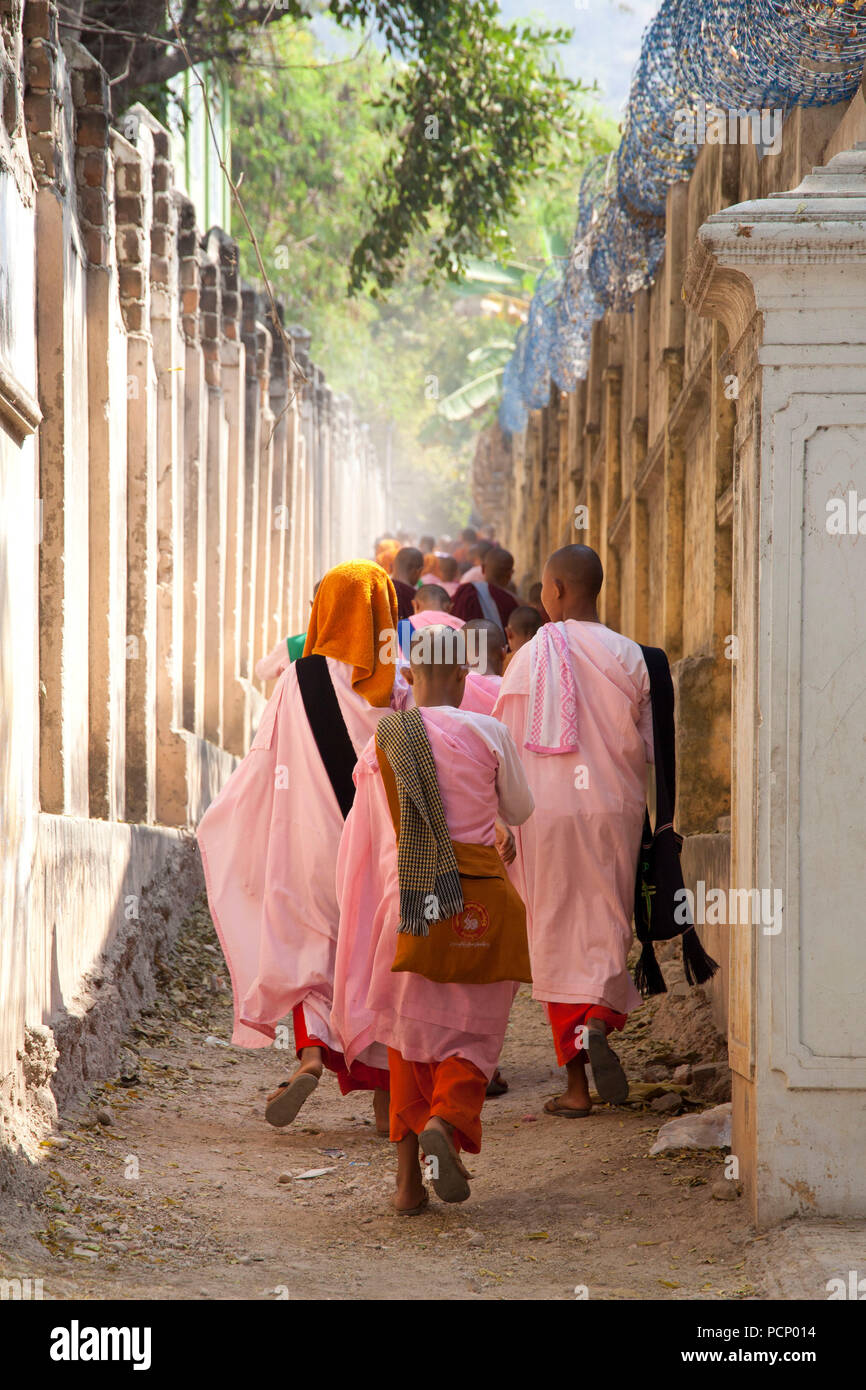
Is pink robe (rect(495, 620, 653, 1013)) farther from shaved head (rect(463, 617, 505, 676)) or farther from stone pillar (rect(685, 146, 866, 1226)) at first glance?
stone pillar (rect(685, 146, 866, 1226))

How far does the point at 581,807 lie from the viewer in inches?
213

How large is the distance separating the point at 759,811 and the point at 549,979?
1722 mm

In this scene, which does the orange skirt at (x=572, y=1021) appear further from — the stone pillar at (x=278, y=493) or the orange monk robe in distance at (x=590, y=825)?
the stone pillar at (x=278, y=493)

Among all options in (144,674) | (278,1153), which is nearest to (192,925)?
(144,674)

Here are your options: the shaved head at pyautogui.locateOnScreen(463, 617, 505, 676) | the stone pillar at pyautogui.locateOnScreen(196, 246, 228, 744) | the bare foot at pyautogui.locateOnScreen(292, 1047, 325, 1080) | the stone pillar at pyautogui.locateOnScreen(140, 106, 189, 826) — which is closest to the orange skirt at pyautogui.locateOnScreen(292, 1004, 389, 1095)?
the bare foot at pyautogui.locateOnScreen(292, 1047, 325, 1080)

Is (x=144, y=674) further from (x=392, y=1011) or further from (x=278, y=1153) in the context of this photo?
(x=392, y=1011)

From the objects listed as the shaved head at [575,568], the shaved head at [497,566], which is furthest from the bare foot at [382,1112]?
the shaved head at [497,566]

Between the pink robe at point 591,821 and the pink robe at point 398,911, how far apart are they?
3.31 ft

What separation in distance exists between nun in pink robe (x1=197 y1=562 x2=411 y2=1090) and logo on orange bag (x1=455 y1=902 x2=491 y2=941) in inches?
39.8

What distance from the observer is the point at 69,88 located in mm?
6504

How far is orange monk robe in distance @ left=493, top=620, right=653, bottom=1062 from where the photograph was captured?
5.32m

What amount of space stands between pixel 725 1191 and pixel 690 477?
4.38 metres

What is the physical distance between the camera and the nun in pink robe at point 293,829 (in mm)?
5066

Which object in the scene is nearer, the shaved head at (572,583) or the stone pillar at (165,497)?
the shaved head at (572,583)
